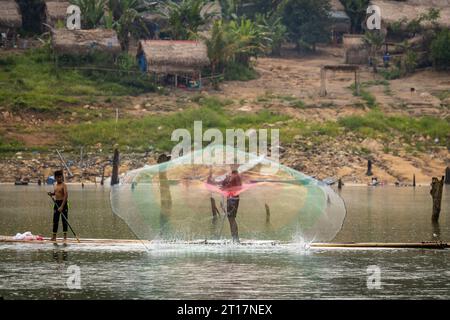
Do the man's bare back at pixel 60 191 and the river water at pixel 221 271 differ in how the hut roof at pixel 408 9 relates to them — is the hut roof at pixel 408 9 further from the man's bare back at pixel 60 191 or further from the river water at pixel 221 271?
the man's bare back at pixel 60 191

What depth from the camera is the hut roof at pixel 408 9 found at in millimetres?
84125

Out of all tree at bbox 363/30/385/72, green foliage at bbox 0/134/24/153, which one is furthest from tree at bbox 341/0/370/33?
green foliage at bbox 0/134/24/153

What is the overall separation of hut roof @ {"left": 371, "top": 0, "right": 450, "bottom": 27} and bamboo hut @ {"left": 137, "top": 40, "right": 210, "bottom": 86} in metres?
16.3

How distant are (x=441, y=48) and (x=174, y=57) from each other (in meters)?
18.4

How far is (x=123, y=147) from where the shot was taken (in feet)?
218

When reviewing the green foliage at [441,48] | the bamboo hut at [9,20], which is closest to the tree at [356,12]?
the green foliage at [441,48]

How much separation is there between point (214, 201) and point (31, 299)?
9.80 m

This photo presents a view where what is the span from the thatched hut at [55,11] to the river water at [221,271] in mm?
44144

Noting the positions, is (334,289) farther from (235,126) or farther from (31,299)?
(235,126)

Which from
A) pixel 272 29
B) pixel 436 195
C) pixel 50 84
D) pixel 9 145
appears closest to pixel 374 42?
pixel 272 29

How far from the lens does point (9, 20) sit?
77750 mm

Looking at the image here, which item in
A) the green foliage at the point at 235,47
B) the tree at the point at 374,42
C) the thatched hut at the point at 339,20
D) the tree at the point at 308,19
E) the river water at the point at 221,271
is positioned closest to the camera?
the river water at the point at 221,271

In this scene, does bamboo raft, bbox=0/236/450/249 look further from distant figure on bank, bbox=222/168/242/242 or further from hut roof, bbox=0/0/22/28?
hut roof, bbox=0/0/22/28
